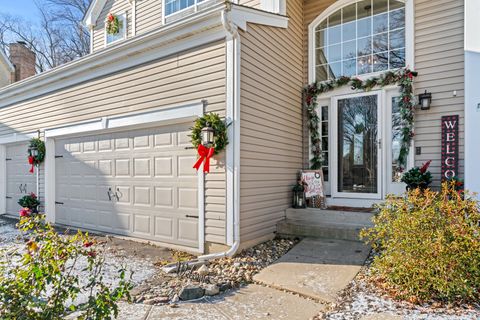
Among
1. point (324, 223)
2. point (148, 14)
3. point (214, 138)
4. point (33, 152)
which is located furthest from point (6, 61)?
point (324, 223)

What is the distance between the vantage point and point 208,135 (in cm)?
414

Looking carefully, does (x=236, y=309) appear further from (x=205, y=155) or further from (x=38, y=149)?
(x=38, y=149)

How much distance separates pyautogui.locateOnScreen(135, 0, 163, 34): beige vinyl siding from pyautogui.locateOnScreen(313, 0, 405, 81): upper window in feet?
14.7

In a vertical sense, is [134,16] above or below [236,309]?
above

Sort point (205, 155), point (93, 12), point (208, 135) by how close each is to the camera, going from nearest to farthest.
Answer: point (208, 135) < point (205, 155) < point (93, 12)

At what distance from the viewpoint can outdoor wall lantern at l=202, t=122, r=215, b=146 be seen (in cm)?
415

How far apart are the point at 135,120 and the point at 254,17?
2605mm

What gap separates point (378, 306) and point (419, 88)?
3.86m

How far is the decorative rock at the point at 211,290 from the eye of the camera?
3148 mm

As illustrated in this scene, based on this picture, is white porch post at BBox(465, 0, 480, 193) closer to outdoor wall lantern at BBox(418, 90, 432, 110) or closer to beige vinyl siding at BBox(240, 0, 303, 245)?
outdoor wall lantern at BBox(418, 90, 432, 110)

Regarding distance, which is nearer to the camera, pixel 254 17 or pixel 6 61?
pixel 254 17

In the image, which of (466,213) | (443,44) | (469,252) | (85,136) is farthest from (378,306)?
(85,136)

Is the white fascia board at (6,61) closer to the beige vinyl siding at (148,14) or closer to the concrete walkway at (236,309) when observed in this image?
the beige vinyl siding at (148,14)

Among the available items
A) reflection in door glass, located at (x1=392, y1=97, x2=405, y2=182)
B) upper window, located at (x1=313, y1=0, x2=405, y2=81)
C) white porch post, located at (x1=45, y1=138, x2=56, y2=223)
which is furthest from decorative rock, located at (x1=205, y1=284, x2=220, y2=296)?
white porch post, located at (x1=45, y1=138, x2=56, y2=223)
